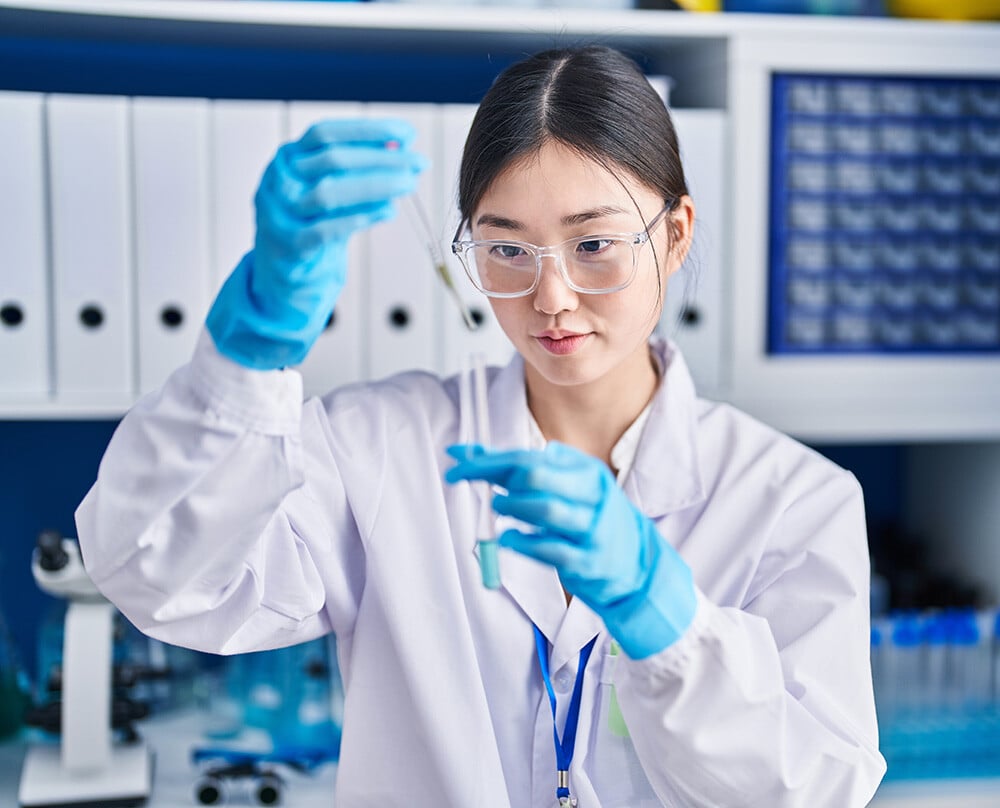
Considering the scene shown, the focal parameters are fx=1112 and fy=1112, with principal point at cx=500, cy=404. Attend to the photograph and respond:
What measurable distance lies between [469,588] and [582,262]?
0.37 meters

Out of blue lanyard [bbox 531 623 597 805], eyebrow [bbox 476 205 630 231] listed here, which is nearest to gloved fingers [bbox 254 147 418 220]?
eyebrow [bbox 476 205 630 231]

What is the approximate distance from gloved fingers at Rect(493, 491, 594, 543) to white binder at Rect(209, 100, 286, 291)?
0.76m

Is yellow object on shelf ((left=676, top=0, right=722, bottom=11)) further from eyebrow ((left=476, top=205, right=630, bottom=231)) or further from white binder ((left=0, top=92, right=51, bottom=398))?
white binder ((left=0, top=92, right=51, bottom=398))

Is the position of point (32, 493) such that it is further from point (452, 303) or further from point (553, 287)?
point (553, 287)

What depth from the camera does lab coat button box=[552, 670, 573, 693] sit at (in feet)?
3.82

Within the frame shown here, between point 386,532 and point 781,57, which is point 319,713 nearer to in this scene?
point 386,532

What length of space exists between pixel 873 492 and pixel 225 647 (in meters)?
1.42

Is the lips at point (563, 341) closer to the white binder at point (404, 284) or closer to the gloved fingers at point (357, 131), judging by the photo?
the gloved fingers at point (357, 131)

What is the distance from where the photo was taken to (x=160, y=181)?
4.79 ft

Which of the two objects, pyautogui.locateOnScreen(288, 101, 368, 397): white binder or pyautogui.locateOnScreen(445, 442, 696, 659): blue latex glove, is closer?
pyautogui.locateOnScreen(445, 442, 696, 659): blue latex glove

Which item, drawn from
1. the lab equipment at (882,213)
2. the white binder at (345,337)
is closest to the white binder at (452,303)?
the white binder at (345,337)

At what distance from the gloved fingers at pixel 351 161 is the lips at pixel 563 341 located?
12.0 inches

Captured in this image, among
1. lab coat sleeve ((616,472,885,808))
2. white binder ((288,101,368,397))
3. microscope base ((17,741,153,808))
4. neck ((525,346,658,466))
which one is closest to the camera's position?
lab coat sleeve ((616,472,885,808))

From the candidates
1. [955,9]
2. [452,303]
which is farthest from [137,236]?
[955,9]
